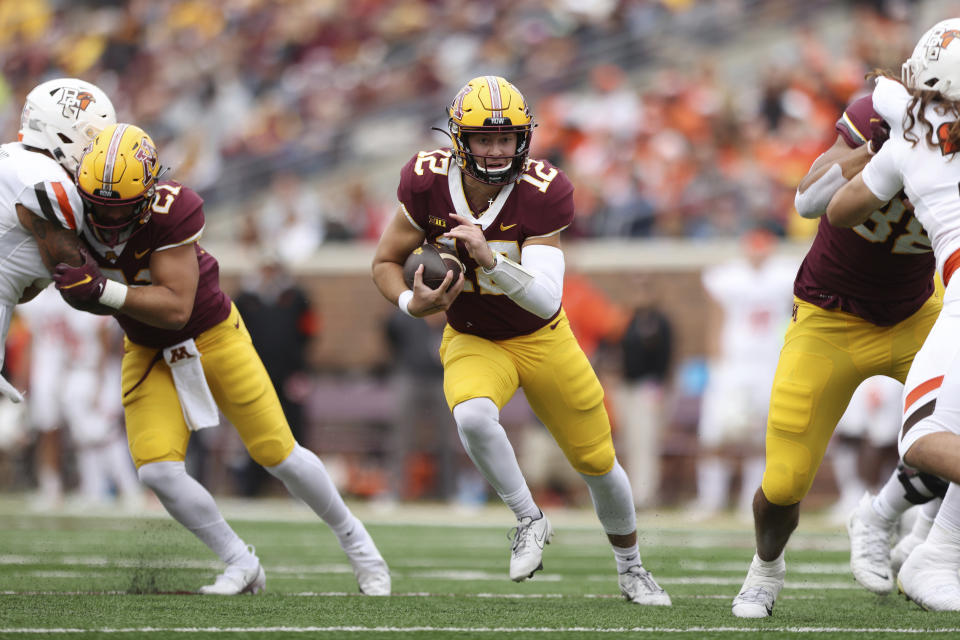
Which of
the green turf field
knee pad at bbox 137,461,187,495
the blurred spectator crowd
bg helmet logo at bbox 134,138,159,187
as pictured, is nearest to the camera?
the green turf field

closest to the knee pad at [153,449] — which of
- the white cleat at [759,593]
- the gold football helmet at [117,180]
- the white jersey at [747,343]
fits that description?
the gold football helmet at [117,180]

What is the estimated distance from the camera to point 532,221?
15.9 feet

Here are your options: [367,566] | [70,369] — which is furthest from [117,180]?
[70,369]

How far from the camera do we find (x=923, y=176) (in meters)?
4.02

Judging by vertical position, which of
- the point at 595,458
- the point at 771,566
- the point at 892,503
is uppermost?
the point at 595,458

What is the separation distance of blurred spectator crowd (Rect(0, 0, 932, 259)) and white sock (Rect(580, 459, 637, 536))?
6619 millimetres

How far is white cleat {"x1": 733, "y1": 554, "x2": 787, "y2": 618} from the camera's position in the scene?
177 inches

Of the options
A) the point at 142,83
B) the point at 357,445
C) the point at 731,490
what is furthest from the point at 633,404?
the point at 142,83

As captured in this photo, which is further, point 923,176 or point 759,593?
point 759,593

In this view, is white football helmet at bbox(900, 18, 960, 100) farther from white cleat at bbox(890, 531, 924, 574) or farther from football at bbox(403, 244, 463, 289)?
white cleat at bbox(890, 531, 924, 574)

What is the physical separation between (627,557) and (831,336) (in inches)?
46.5

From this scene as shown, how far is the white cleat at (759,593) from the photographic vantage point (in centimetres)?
449

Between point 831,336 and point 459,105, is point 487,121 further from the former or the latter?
point 831,336

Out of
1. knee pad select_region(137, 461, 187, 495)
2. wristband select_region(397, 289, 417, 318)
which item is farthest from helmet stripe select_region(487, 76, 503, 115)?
knee pad select_region(137, 461, 187, 495)
